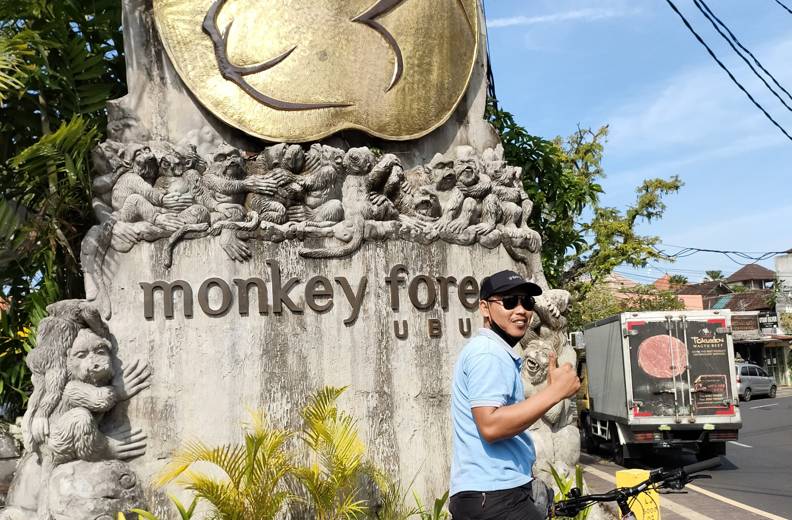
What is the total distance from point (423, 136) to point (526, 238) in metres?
1.32

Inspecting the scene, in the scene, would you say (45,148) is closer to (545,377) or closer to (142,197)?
(142,197)

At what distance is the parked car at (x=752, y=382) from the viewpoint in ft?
87.9

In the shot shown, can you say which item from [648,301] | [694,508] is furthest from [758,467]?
[648,301]

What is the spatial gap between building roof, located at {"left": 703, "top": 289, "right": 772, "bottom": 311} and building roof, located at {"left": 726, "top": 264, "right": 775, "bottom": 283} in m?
12.1

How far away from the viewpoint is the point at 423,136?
6.57 meters

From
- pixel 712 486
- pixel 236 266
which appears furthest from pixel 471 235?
pixel 712 486

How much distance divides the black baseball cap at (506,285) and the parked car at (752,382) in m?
26.7

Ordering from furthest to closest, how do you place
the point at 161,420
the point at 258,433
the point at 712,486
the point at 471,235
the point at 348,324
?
the point at 712,486 < the point at 471,235 < the point at 348,324 < the point at 161,420 < the point at 258,433

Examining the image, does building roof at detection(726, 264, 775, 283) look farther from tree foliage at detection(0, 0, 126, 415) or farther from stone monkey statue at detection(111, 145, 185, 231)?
stone monkey statue at detection(111, 145, 185, 231)

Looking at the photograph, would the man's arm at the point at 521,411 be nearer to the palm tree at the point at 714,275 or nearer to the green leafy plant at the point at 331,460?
the green leafy plant at the point at 331,460

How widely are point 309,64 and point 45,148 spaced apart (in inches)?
88.0

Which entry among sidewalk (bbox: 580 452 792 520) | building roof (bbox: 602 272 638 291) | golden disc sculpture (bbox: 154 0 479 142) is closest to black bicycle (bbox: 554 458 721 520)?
golden disc sculpture (bbox: 154 0 479 142)

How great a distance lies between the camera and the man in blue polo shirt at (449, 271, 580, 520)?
2.71m

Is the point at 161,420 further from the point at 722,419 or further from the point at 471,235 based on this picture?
the point at 722,419
